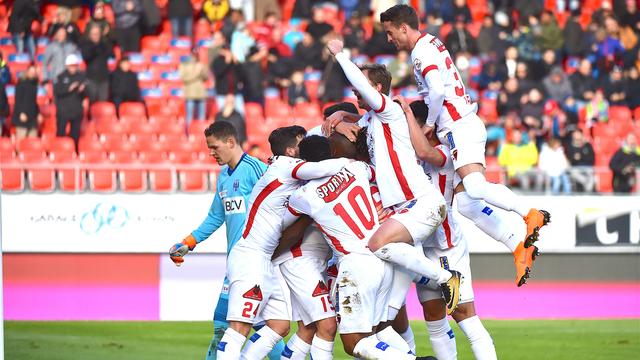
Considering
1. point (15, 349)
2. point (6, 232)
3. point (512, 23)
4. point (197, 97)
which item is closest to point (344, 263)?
point (15, 349)

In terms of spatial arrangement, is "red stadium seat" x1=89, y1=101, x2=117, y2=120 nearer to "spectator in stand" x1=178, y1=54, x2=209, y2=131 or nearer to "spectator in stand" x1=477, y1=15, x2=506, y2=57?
"spectator in stand" x1=178, y1=54, x2=209, y2=131

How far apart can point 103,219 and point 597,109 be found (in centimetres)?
932

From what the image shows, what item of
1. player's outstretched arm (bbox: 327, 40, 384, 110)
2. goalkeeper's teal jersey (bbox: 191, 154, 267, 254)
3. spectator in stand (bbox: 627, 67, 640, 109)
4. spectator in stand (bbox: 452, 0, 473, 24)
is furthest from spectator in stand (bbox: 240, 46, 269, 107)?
player's outstretched arm (bbox: 327, 40, 384, 110)

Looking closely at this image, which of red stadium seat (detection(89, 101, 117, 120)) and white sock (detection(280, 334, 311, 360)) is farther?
red stadium seat (detection(89, 101, 117, 120))

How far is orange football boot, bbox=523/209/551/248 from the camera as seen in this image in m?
8.54

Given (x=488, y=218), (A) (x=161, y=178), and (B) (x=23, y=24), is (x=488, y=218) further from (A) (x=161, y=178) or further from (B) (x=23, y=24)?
(B) (x=23, y=24)

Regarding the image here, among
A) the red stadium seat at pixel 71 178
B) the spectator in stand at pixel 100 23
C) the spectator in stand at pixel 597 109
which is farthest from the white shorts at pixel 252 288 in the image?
the spectator in stand at pixel 597 109

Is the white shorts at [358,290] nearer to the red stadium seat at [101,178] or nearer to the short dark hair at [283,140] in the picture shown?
the short dark hair at [283,140]

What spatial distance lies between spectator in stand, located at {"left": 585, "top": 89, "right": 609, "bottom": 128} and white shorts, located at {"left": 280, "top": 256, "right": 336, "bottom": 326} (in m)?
13.7

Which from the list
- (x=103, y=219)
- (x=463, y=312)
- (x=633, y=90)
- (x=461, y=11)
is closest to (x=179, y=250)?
(x=463, y=312)

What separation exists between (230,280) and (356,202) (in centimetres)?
106

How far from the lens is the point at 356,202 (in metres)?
8.27

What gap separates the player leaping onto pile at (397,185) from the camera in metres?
8.15

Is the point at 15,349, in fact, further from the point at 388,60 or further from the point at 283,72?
the point at 388,60
